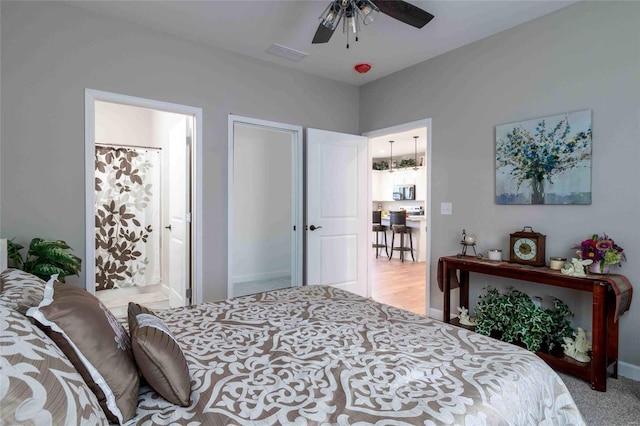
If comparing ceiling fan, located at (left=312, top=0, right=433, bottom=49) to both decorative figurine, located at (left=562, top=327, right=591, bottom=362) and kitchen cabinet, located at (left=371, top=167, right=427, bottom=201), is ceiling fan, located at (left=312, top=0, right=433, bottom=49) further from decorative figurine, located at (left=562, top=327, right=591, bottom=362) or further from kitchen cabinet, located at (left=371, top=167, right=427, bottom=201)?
kitchen cabinet, located at (left=371, top=167, right=427, bottom=201)

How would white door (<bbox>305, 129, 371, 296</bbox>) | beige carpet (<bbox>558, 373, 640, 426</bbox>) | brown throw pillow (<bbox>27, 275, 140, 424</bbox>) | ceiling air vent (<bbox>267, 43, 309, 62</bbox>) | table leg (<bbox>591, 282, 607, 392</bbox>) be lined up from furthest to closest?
1. white door (<bbox>305, 129, 371, 296</bbox>)
2. ceiling air vent (<bbox>267, 43, 309, 62</bbox>)
3. table leg (<bbox>591, 282, 607, 392</bbox>)
4. beige carpet (<bbox>558, 373, 640, 426</bbox>)
5. brown throw pillow (<bbox>27, 275, 140, 424</bbox>)

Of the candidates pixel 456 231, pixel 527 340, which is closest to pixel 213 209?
pixel 456 231

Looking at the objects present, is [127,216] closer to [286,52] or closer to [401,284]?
[286,52]

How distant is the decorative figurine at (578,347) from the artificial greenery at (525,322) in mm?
75

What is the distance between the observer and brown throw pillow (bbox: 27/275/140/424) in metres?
0.91

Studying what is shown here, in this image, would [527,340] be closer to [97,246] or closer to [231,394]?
[231,394]

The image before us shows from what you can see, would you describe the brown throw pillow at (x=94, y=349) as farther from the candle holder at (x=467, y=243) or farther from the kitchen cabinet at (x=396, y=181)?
the kitchen cabinet at (x=396, y=181)

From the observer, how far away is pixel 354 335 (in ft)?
5.03

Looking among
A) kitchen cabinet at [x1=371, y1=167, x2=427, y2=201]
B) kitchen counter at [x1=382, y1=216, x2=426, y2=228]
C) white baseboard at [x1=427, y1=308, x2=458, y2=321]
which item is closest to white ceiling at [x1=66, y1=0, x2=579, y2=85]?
white baseboard at [x1=427, y1=308, x2=458, y2=321]

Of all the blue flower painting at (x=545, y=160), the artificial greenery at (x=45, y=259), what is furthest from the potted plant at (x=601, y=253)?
the artificial greenery at (x=45, y=259)

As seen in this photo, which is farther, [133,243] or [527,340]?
[133,243]

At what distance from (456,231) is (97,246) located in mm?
4164

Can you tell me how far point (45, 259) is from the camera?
2355 mm

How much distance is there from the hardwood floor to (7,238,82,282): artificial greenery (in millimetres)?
3192
